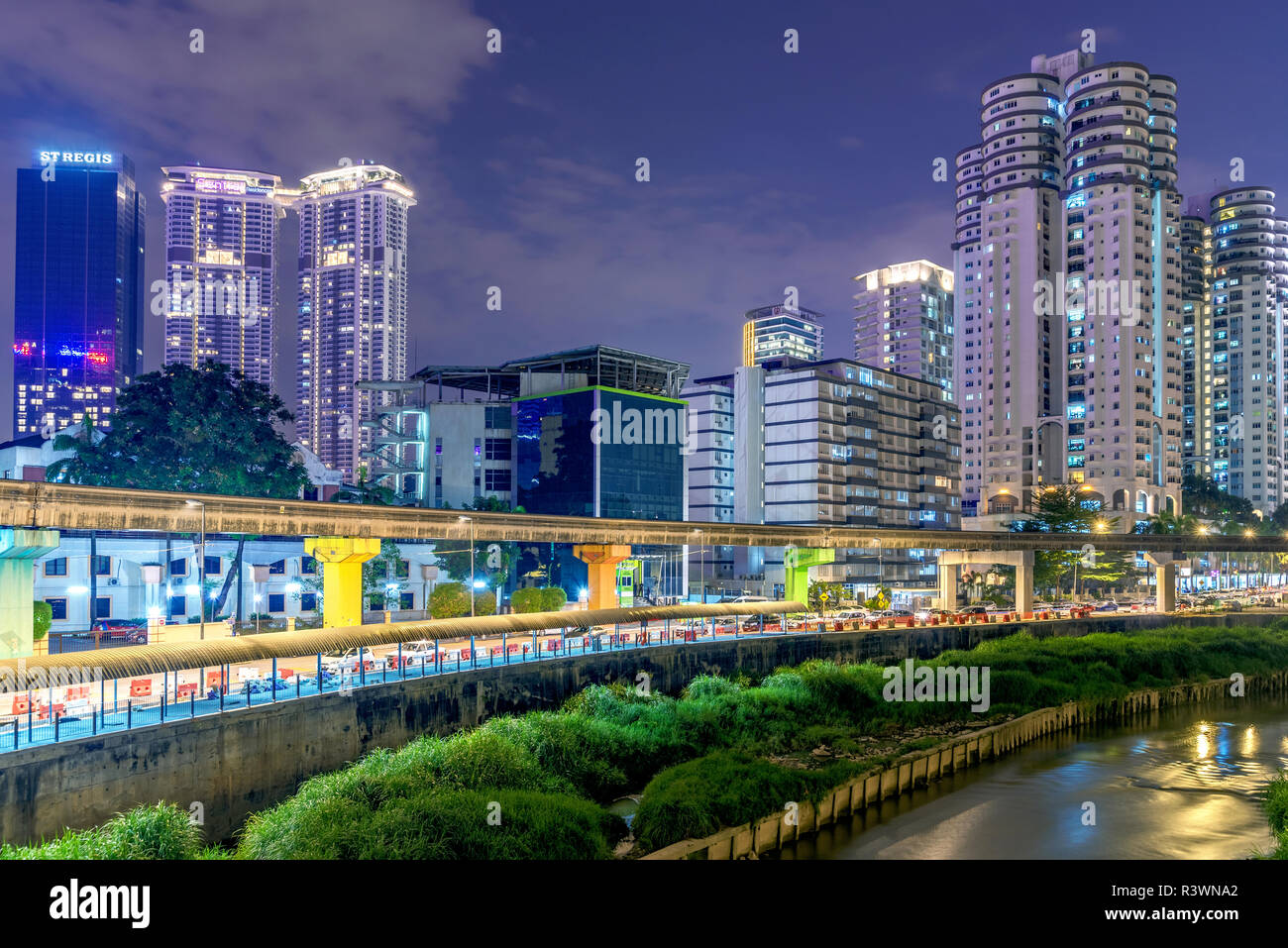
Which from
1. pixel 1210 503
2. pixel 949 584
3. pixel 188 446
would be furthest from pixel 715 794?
pixel 1210 503

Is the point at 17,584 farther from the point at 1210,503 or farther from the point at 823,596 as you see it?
the point at 1210,503

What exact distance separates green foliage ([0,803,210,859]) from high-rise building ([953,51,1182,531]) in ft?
547

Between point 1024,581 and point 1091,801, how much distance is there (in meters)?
55.6

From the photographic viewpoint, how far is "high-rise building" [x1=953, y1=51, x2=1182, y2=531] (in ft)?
581

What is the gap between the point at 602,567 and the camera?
237 ft

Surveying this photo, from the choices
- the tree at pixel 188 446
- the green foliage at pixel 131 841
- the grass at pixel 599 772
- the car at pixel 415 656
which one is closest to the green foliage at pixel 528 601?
the grass at pixel 599 772

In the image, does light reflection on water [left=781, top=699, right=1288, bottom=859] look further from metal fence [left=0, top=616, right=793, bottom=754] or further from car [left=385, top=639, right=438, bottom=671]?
car [left=385, top=639, right=438, bottom=671]

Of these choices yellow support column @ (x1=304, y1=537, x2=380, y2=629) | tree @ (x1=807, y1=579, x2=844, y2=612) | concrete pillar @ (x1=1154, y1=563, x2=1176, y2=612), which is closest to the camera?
yellow support column @ (x1=304, y1=537, x2=380, y2=629)

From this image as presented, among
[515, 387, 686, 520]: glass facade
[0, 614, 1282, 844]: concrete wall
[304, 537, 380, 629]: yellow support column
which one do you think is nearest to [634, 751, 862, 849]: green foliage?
[0, 614, 1282, 844]: concrete wall

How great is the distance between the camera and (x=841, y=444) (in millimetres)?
145000

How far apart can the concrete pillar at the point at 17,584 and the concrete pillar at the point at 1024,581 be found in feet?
263
